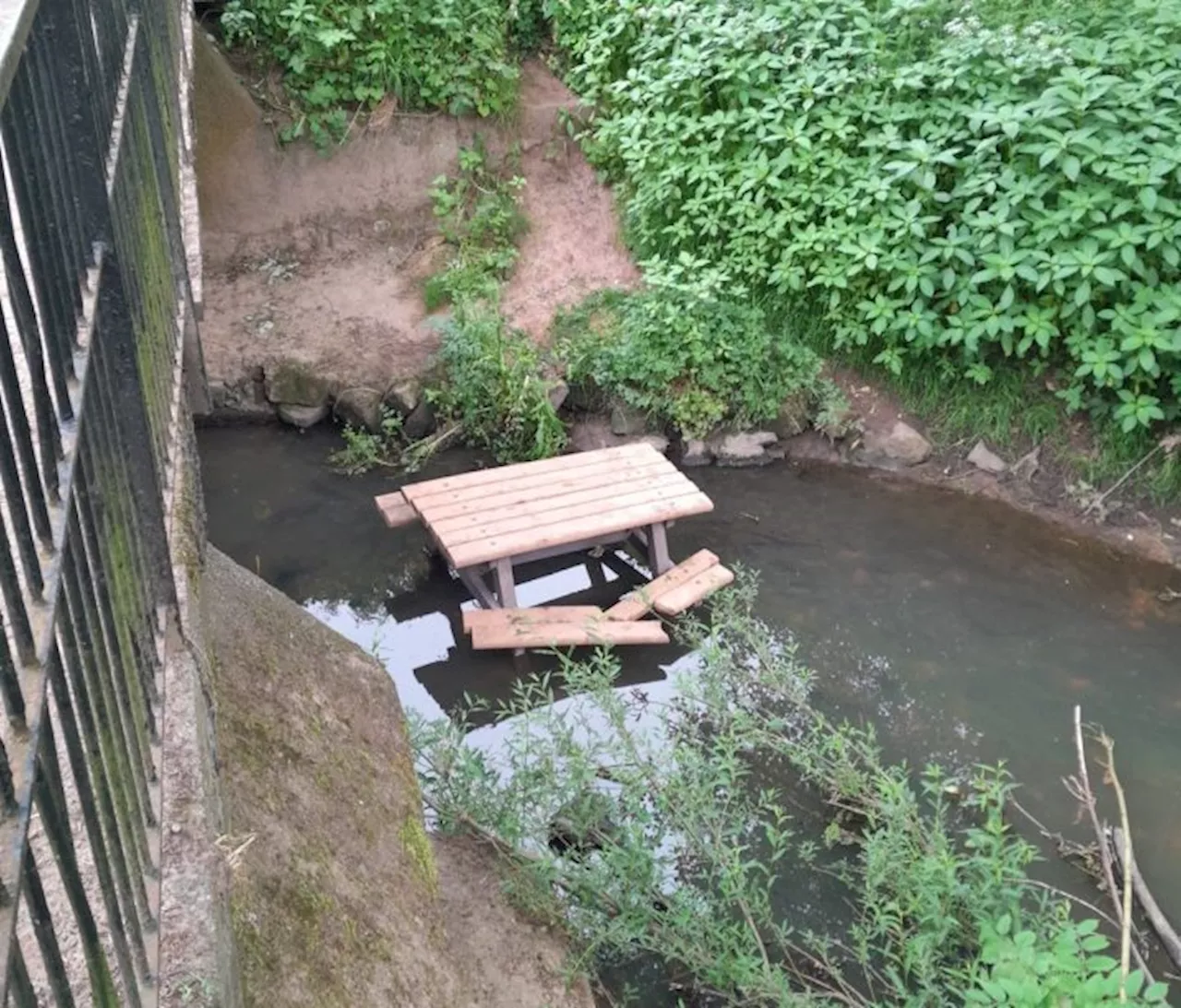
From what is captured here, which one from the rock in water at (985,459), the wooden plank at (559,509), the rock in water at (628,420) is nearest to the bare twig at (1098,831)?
the wooden plank at (559,509)

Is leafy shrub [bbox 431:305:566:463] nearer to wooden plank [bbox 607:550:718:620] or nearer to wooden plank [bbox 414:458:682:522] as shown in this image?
wooden plank [bbox 414:458:682:522]

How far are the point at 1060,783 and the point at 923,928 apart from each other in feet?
5.58

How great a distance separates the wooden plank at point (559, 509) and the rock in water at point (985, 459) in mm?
2064

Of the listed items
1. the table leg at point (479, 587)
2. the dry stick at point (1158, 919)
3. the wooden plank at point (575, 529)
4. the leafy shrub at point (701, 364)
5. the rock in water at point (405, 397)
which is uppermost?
the leafy shrub at point (701, 364)

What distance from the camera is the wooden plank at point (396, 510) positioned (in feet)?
22.6

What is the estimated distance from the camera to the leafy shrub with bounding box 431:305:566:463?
308 inches

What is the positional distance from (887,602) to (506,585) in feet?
7.33

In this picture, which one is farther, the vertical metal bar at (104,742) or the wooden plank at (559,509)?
the wooden plank at (559,509)

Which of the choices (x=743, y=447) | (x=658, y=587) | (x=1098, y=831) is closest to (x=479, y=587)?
(x=658, y=587)

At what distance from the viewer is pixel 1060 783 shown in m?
5.40

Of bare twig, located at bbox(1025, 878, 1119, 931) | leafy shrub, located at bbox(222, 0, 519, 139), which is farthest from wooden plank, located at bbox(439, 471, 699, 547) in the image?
leafy shrub, located at bbox(222, 0, 519, 139)

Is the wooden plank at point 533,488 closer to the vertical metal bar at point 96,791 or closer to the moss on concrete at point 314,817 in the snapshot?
the moss on concrete at point 314,817

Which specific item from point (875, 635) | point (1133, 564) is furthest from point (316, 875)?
point (1133, 564)

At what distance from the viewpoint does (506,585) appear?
6.45 m
